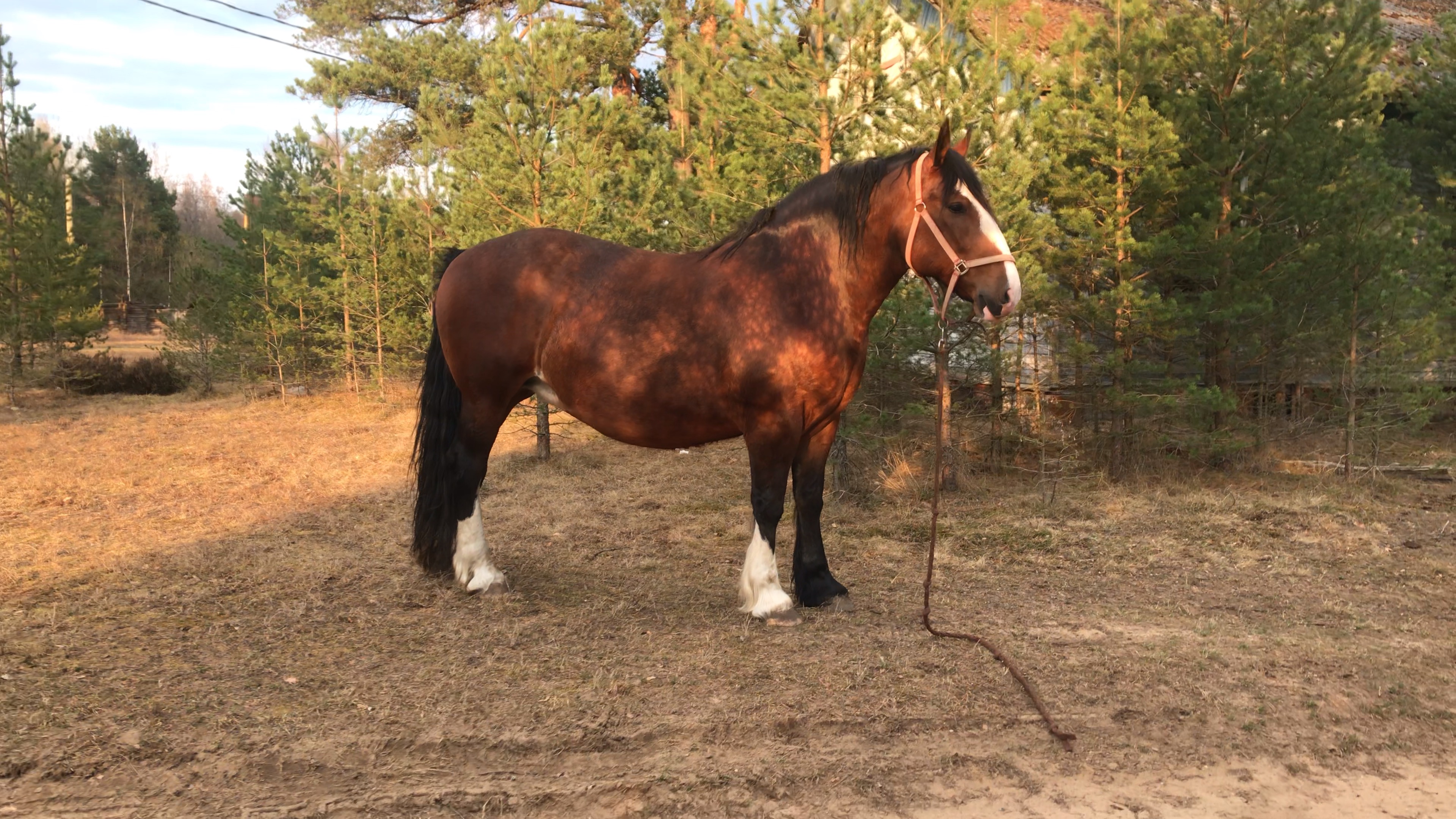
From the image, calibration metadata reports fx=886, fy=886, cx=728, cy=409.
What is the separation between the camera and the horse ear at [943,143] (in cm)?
378

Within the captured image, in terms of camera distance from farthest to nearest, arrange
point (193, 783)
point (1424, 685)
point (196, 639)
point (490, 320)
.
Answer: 1. point (490, 320)
2. point (196, 639)
3. point (1424, 685)
4. point (193, 783)

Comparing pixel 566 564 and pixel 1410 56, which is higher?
pixel 1410 56

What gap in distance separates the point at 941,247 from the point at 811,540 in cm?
164

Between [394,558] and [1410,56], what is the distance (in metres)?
12.8

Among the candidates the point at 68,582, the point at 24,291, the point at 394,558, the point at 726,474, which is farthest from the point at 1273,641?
the point at 24,291

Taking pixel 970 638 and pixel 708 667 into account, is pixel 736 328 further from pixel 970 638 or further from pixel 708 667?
pixel 970 638

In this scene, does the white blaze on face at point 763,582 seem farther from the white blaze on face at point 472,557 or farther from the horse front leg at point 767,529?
the white blaze on face at point 472,557

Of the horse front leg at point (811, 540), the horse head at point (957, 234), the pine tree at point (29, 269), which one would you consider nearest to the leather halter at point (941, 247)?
the horse head at point (957, 234)

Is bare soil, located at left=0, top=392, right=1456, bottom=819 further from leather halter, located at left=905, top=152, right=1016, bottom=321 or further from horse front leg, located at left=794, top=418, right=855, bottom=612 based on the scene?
leather halter, located at left=905, top=152, right=1016, bottom=321

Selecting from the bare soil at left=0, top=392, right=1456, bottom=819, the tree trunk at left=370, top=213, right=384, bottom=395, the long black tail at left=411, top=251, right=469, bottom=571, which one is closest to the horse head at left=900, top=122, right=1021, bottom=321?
the bare soil at left=0, top=392, right=1456, bottom=819

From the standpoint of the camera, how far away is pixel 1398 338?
25.7 feet

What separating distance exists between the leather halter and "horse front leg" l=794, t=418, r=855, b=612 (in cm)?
89

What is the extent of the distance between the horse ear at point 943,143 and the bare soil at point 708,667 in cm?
222

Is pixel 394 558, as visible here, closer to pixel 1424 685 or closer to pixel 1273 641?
pixel 1273 641
